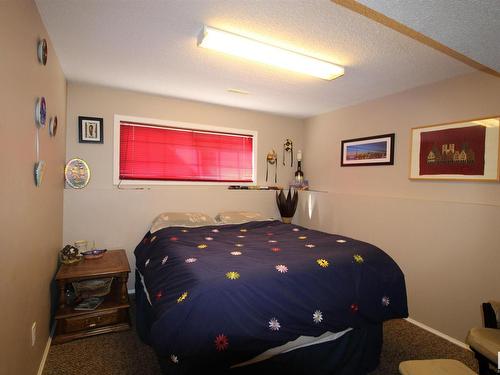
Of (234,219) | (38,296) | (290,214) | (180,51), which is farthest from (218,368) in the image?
(290,214)

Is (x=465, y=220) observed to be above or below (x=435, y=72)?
below

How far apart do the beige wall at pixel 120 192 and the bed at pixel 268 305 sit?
899 mm

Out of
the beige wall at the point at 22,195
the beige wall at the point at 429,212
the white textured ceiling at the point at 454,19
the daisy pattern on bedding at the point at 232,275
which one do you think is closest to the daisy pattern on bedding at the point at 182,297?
the daisy pattern on bedding at the point at 232,275

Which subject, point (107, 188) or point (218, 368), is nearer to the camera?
point (218, 368)

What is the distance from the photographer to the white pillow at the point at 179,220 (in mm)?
3057

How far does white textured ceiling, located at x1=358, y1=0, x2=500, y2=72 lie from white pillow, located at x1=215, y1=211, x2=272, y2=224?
2.53 m

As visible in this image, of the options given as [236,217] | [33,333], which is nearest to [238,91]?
[236,217]

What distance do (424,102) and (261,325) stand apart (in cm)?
265

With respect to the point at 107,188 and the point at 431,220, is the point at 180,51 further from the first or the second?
the point at 431,220

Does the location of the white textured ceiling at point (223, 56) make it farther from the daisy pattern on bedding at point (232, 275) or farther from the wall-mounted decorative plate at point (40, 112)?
the daisy pattern on bedding at point (232, 275)

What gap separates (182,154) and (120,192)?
89 cm

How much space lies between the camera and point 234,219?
11.3 ft

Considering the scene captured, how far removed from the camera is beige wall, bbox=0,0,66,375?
47.8 inches

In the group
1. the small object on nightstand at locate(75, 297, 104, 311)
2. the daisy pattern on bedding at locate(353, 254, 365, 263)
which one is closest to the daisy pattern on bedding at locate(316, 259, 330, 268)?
the daisy pattern on bedding at locate(353, 254, 365, 263)
